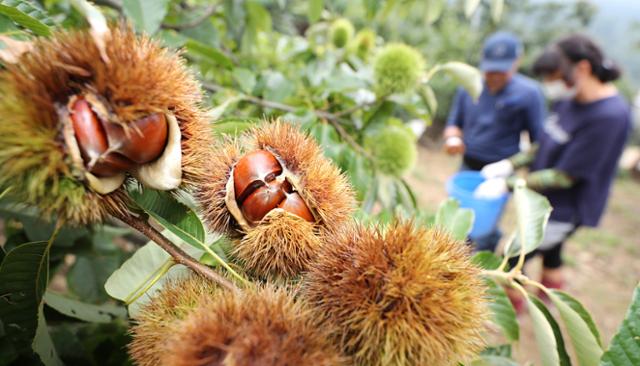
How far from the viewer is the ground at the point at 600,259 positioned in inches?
166

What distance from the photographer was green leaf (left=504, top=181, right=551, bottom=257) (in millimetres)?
1051

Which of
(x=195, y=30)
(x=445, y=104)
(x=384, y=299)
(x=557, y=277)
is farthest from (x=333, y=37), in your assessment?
(x=445, y=104)

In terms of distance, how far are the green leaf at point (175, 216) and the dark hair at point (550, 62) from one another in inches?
141

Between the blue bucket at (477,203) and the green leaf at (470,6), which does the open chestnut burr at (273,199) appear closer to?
the green leaf at (470,6)

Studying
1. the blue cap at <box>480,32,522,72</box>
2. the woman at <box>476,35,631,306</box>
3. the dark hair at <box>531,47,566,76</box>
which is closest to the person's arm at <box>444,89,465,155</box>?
the blue cap at <box>480,32,522,72</box>

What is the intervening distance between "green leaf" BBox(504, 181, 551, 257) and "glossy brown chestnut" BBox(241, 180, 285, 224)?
674 mm

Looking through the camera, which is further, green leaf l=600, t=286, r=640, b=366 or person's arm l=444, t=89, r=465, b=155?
person's arm l=444, t=89, r=465, b=155

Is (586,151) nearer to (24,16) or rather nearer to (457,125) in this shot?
(457,125)

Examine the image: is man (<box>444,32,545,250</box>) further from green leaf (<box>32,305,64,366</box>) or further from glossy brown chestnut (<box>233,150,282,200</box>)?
green leaf (<box>32,305,64,366</box>)

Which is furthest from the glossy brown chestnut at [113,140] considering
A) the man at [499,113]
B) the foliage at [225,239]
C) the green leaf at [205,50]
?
the man at [499,113]

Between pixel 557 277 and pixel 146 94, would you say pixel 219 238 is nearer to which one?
pixel 146 94

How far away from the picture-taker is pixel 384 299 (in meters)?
0.58

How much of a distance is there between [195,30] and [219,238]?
116 centimetres

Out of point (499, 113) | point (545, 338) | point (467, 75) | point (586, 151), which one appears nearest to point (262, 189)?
point (545, 338)
